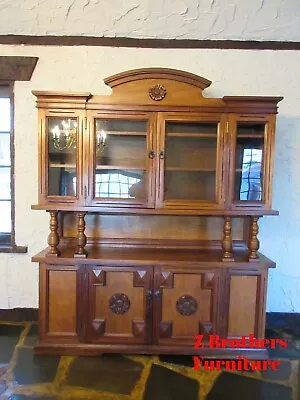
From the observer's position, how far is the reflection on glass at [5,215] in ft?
9.76

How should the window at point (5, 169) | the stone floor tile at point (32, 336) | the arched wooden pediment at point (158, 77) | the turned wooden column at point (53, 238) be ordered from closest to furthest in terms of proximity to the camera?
the arched wooden pediment at point (158, 77) → the turned wooden column at point (53, 238) → the stone floor tile at point (32, 336) → the window at point (5, 169)

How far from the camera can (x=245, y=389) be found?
2.09 meters

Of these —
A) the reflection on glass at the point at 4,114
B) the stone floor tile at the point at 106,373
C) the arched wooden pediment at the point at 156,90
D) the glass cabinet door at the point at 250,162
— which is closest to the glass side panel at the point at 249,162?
the glass cabinet door at the point at 250,162

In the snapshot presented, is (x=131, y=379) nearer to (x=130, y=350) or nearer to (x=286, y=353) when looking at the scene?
(x=130, y=350)

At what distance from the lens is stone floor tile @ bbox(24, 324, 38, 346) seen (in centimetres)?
260

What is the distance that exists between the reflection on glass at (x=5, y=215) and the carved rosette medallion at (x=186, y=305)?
1670 mm

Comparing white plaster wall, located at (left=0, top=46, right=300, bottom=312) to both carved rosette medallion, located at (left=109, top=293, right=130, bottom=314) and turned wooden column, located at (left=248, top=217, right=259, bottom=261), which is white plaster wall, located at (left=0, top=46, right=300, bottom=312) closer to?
turned wooden column, located at (left=248, top=217, right=259, bottom=261)

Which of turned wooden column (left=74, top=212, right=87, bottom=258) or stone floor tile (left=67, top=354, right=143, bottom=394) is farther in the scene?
turned wooden column (left=74, top=212, right=87, bottom=258)

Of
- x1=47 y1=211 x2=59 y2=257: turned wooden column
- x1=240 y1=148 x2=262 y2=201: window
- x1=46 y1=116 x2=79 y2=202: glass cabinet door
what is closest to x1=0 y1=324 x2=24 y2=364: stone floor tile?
x1=47 y1=211 x2=59 y2=257: turned wooden column

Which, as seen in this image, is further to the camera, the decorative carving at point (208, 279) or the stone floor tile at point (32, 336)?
the stone floor tile at point (32, 336)

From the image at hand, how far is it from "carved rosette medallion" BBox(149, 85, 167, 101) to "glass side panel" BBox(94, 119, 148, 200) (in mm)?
197

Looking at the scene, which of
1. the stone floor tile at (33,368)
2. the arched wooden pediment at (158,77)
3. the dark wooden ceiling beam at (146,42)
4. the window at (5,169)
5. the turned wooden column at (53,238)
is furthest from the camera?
the window at (5,169)

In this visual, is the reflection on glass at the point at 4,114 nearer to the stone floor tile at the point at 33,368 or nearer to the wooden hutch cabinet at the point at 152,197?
the wooden hutch cabinet at the point at 152,197

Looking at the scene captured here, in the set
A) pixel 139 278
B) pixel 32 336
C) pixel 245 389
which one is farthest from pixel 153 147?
pixel 32 336
